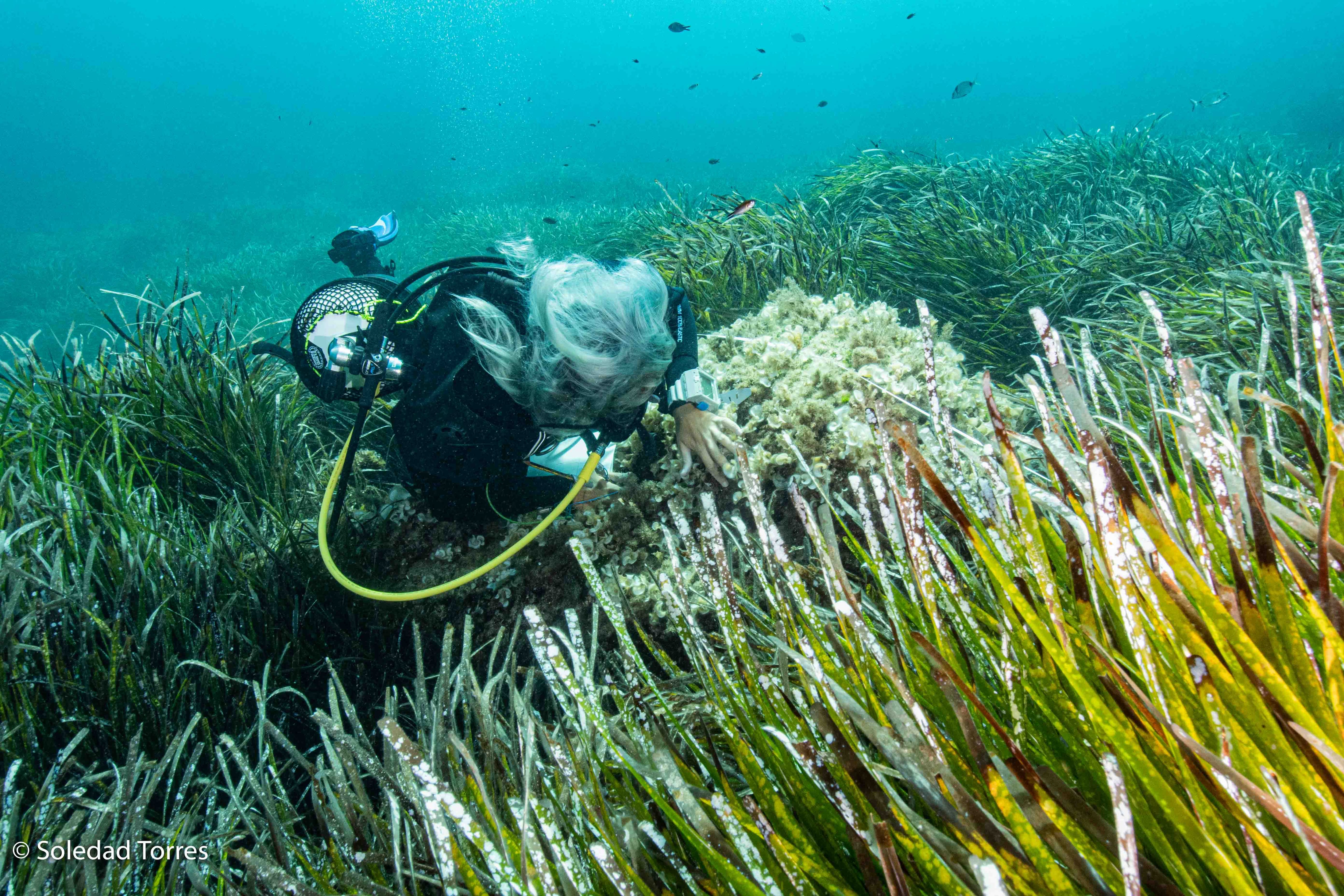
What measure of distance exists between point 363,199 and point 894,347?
130 ft

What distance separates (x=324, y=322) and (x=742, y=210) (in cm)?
346

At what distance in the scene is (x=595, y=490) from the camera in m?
3.16

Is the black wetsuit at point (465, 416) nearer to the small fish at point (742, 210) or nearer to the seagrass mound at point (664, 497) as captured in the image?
the seagrass mound at point (664, 497)

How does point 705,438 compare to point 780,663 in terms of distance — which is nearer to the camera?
point 780,663

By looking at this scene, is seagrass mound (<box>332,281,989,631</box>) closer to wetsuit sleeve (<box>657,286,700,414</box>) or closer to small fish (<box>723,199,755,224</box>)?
wetsuit sleeve (<box>657,286,700,414</box>)

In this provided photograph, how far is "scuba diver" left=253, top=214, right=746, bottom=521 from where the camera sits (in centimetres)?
242

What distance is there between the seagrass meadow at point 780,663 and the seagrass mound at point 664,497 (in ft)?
0.26

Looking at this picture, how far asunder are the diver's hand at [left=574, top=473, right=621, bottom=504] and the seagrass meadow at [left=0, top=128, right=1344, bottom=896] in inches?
10.7

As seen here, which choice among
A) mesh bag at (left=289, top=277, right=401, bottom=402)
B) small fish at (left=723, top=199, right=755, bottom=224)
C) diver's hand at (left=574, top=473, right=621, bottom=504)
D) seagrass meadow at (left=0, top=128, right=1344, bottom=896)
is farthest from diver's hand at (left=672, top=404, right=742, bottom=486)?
small fish at (left=723, top=199, right=755, bottom=224)

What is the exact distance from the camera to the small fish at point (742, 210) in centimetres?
529

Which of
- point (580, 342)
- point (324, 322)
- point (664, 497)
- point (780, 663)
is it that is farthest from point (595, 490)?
point (780, 663)

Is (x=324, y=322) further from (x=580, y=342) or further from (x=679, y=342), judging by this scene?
(x=679, y=342)

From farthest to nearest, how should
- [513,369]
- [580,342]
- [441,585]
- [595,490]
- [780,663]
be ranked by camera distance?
[595,490] → [441,585] → [513,369] → [580,342] → [780,663]

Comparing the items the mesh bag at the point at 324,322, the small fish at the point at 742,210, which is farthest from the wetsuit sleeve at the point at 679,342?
the small fish at the point at 742,210
